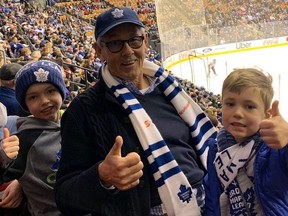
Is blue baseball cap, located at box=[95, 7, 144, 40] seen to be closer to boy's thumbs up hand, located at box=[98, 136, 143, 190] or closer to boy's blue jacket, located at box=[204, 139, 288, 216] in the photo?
boy's thumbs up hand, located at box=[98, 136, 143, 190]

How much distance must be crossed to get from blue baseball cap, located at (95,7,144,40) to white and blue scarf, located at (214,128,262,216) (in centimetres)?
56

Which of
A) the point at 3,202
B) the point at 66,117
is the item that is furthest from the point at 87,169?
the point at 3,202

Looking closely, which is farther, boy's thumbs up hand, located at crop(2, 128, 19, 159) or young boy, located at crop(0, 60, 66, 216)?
young boy, located at crop(0, 60, 66, 216)

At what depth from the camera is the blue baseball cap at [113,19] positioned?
161cm

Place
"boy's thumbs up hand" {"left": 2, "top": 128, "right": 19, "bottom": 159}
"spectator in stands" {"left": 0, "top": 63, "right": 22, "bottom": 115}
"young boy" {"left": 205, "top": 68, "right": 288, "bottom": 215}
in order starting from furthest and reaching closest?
"spectator in stands" {"left": 0, "top": 63, "right": 22, "bottom": 115}, "boy's thumbs up hand" {"left": 2, "top": 128, "right": 19, "bottom": 159}, "young boy" {"left": 205, "top": 68, "right": 288, "bottom": 215}

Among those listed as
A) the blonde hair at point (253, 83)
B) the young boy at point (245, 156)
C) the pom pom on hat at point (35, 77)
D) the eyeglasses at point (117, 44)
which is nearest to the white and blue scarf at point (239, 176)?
the young boy at point (245, 156)

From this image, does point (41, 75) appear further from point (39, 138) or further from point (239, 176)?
point (239, 176)

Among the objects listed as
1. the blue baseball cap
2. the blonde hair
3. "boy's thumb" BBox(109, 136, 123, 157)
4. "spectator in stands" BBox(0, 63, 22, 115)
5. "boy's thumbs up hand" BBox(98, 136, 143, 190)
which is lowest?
"spectator in stands" BBox(0, 63, 22, 115)

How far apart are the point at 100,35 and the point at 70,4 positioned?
70.8ft

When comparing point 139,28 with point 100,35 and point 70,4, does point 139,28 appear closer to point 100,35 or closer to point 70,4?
point 100,35

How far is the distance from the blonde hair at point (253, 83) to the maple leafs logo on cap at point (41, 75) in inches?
29.1

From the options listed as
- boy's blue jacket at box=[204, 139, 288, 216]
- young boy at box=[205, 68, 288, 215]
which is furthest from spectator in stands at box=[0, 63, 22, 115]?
boy's blue jacket at box=[204, 139, 288, 216]

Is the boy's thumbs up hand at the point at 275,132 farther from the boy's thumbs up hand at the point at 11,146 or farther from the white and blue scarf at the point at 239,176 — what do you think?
the boy's thumbs up hand at the point at 11,146

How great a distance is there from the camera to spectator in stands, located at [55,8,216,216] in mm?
1456
